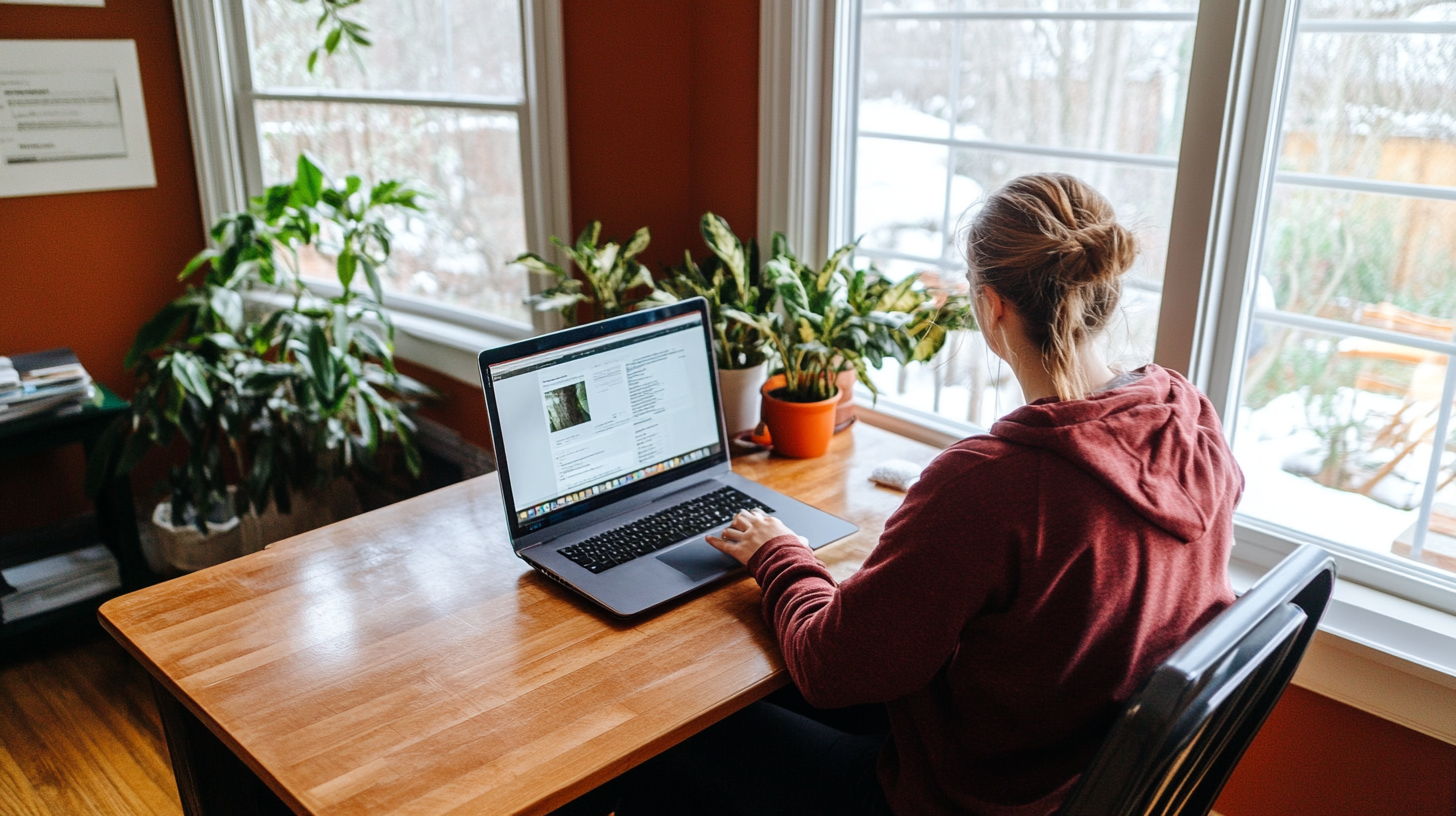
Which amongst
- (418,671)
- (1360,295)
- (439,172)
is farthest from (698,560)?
(439,172)

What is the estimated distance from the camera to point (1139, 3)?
1823mm

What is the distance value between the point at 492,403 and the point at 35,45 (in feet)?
7.26

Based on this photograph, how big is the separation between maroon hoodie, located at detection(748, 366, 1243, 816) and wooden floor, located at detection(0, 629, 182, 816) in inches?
66.5

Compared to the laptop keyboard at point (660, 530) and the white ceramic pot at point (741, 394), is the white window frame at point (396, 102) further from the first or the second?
the laptop keyboard at point (660, 530)

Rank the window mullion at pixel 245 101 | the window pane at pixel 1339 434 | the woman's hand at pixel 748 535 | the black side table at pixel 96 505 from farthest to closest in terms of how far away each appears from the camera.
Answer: the window mullion at pixel 245 101
the black side table at pixel 96 505
the window pane at pixel 1339 434
the woman's hand at pixel 748 535

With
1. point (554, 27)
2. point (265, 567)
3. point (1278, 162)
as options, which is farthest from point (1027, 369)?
point (554, 27)

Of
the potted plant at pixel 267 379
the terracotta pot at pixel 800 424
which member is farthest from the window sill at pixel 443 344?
the terracotta pot at pixel 800 424

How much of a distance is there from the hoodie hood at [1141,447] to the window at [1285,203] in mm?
489

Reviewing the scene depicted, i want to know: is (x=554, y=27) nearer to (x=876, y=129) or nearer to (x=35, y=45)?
(x=876, y=129)

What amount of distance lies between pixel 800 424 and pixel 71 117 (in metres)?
2.30

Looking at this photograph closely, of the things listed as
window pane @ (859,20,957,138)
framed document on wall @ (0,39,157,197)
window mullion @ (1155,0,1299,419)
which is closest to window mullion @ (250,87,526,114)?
framed document on wall @ (0,39,157,197)

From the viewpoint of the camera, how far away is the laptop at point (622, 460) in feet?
4.95

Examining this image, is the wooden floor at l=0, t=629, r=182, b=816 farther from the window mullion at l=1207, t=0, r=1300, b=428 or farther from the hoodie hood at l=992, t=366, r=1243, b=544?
the window mullion at l=1207, t=0, r=1300, b=428

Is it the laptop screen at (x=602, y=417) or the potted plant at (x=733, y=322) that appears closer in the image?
the laptop screen at (x=602, y=417)
